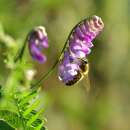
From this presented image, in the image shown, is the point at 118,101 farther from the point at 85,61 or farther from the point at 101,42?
the point at 85,61

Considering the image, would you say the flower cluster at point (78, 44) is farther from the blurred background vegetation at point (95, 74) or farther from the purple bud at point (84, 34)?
the blurred background vegetation at point (95, 74)

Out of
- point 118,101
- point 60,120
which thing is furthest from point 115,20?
point 60,120

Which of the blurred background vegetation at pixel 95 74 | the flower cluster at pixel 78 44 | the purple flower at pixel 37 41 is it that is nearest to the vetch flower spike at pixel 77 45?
the flower cluster at pixel 78 44

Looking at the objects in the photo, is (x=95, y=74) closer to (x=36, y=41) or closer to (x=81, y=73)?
(x=36, y=41)

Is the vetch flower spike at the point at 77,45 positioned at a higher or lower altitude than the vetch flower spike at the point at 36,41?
lower

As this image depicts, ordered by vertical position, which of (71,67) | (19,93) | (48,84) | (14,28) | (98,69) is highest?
(98,69)

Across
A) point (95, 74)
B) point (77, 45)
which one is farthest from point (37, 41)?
point (95, 74)
